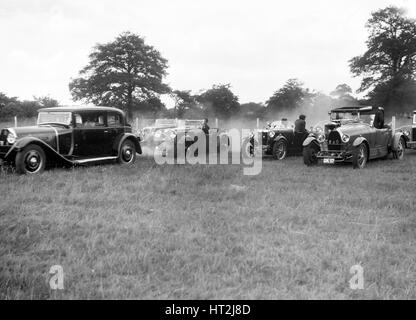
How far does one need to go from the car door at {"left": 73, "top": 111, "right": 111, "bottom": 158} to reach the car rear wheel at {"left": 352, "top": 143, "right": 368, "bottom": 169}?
673 centimetres

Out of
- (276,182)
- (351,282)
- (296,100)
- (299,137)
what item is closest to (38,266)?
(351,282)

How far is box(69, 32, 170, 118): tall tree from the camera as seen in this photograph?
125 ft

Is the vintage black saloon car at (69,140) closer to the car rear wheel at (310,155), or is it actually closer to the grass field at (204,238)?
the grass field at (204,238)

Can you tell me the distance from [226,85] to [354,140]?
1116 inches

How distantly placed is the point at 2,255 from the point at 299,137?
39.3ft

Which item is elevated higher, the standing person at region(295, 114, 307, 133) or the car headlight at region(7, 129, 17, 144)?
the standing person at region(295, 114, 307, 133)

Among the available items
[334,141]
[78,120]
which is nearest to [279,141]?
[334,141]

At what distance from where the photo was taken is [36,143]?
31.5 ft

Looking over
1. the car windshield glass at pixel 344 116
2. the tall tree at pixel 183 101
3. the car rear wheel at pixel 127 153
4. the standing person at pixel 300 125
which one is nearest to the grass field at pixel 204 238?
the car rear wheel at pixel 127 153

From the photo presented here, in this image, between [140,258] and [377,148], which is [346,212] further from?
[377,148]

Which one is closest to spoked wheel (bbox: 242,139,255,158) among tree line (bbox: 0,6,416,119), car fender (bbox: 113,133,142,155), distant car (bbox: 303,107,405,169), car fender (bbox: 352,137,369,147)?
distant car (bbox: 303,107,405,169)

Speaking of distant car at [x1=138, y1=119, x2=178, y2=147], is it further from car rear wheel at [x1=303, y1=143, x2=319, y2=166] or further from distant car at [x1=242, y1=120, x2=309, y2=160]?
car rear wheel at [x1=303, y1=143, x2=319, y2=166]

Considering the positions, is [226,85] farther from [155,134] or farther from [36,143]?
[36,143]

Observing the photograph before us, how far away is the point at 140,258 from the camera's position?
4102 millimetres
